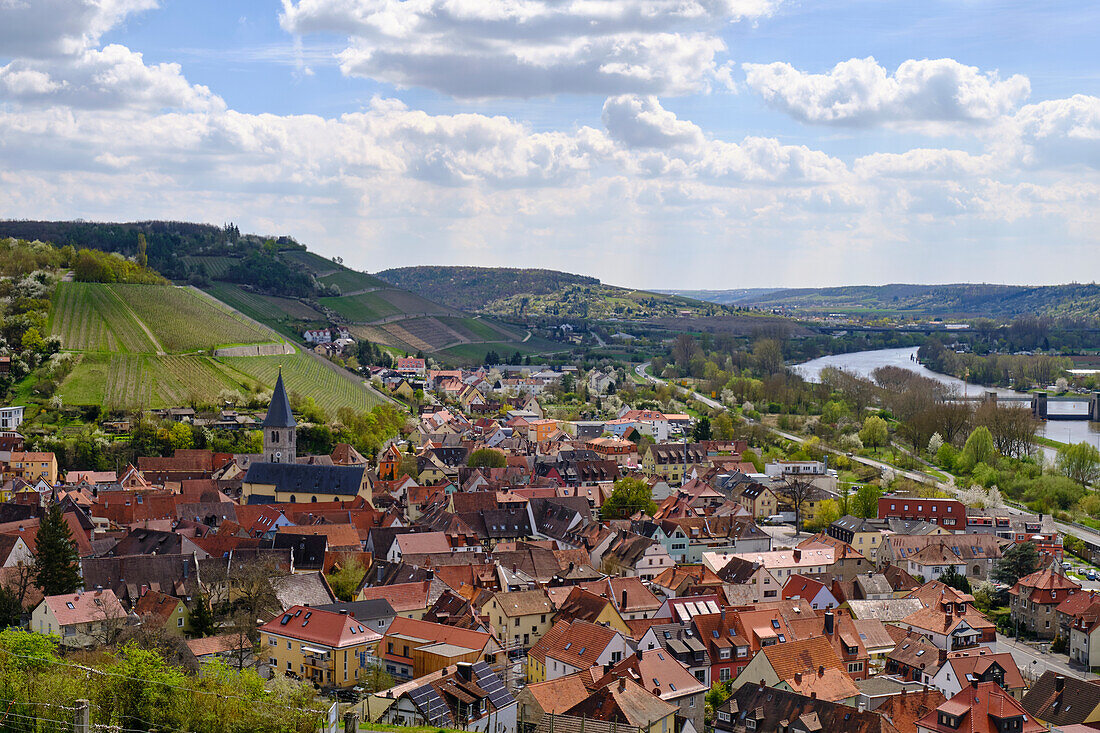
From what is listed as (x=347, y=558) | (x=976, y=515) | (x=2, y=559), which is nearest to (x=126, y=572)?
(x=2, y=559)

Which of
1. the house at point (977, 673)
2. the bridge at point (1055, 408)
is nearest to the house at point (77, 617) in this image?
the house at point (977, 673)

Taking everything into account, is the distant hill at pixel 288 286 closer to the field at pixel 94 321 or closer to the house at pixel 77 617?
the field at pixel 94 321

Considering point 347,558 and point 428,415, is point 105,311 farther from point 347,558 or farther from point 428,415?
point 347,558

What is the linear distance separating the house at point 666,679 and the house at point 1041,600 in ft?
62.9

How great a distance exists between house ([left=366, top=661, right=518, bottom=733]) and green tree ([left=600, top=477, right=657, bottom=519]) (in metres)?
31.7

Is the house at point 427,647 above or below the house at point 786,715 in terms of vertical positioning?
above

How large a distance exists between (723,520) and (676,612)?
17909 millimetres

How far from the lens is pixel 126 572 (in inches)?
1596

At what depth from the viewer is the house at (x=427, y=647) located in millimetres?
32031

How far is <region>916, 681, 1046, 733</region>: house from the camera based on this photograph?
30516 mm

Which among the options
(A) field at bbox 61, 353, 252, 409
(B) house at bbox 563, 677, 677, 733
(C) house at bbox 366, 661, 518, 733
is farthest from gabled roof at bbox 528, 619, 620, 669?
(A) field at bbox 61, 353, 252, 409

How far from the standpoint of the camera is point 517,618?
1511 inches

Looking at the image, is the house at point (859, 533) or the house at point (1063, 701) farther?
the house at point (859, 533)

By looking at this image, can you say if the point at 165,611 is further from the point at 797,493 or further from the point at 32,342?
the point at 32,342
